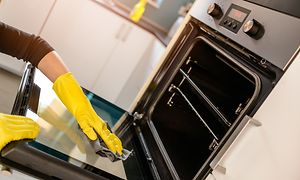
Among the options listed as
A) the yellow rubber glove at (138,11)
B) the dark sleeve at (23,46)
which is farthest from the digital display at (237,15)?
the yellow rubber glove at (138,11)

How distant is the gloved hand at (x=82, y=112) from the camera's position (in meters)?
1.14

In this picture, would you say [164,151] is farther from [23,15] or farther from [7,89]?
[23,15]

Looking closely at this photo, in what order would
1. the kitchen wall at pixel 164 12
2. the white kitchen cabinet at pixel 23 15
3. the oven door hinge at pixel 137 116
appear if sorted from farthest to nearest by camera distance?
the kitchen wall at pixel 164 12
the white kitchen cabinet at pixel 23 15
the oven door hinge at pixel 137 116

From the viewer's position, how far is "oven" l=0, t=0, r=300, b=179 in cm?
87

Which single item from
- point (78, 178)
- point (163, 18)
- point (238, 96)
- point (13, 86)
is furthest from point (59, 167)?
point (163, 18)

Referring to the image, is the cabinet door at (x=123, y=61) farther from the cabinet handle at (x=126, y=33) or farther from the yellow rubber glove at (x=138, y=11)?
the yellow rubber glove at (x=138, y=11)

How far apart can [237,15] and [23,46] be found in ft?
2.55

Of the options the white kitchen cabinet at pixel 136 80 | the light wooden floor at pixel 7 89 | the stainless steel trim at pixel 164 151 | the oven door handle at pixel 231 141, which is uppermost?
the oven door handle at pixel 231 141

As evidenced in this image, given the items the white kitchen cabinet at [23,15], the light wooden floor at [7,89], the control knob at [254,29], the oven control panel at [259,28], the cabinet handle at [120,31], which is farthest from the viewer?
the cabinet handle at [120,31]

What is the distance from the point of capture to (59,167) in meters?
0.88

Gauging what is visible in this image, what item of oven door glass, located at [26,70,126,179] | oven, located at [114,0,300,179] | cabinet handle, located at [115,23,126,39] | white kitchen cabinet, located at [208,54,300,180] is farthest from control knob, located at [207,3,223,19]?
cabinet handle, located at [115,23,126,39]

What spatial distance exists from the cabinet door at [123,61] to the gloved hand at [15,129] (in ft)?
6.47

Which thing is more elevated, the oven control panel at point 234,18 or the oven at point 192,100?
the oven control panel at point 234,18

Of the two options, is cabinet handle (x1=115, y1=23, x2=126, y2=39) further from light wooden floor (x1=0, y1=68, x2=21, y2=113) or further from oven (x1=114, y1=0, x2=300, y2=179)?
oven (x1=114, y1=0, x2=300, y2=179)
